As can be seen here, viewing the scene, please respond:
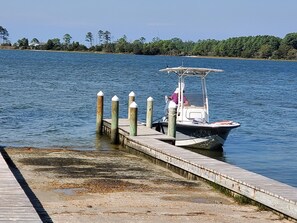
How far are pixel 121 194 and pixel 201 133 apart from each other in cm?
1148

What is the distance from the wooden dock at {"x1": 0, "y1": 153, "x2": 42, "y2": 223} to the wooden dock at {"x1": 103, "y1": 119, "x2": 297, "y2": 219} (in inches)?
162

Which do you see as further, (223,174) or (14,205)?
(223,174)

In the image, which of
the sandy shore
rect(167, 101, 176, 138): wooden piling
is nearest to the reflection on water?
rect(167, 101, 176, 138): wooden piling

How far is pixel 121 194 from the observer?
1360 cm

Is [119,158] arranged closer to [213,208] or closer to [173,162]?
[173,162]

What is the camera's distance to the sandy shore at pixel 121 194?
12.0 meters

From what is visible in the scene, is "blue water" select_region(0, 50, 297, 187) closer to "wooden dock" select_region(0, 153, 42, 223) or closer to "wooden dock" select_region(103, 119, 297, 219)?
"wooden dock" select_region(103, 119, 297, 219)

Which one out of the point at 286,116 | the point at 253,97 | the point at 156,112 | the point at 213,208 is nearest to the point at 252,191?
the point at 213,208

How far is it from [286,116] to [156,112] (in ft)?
26.3

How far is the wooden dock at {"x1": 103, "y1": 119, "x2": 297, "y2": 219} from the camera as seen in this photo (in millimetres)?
12328

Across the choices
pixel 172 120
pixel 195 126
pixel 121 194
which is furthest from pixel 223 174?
pixel 195 126

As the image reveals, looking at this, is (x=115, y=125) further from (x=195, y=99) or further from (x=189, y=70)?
(x=189, y=70)

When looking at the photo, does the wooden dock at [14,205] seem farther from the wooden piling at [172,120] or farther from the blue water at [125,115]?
the wooden piling at [172,120]

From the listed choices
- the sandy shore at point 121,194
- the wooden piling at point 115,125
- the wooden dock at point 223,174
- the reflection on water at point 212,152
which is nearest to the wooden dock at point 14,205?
the sandy shore at point 121,194
